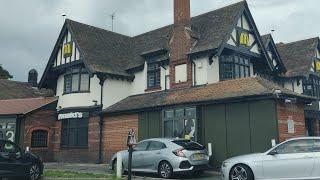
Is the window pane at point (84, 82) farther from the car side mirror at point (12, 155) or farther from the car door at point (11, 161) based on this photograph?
the car side mirror at point (12, 155)

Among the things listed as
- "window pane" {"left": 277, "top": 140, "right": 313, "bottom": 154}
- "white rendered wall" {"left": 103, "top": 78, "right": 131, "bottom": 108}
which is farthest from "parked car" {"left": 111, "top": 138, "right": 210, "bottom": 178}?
"white rendered wall" {"left": 103, "top": 78, "right": 131, "bottom": 108}

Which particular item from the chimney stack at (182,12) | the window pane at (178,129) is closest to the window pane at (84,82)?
the chimney stack at (182,12)

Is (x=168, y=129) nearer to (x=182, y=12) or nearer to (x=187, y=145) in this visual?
(x=187, y=145)

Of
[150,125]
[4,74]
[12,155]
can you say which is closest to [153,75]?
[150,125]

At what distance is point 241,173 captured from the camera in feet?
40.0

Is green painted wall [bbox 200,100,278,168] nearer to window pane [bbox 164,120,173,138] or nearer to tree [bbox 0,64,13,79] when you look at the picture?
window pane [bbox 164,120,173,138]

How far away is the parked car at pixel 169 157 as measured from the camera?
598 inches

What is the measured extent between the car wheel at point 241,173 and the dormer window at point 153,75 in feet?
43.6

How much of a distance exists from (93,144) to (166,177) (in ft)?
33.7

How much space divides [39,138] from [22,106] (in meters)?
2.65

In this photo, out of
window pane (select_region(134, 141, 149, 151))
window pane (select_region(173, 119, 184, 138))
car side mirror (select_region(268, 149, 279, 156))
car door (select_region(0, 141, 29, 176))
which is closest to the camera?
car side mirror (select_region(268, 149, 279, 156))

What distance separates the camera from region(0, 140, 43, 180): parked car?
46.3ft

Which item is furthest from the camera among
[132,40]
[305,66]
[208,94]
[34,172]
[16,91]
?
[16,91]

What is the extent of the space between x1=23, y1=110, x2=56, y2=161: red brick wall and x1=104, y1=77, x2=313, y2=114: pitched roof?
16.1 ft
